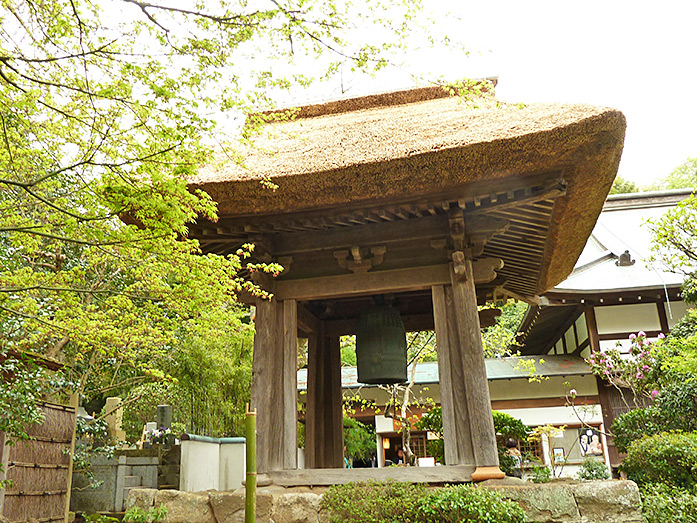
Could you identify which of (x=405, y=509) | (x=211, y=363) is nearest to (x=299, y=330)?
(x=405, y=509)

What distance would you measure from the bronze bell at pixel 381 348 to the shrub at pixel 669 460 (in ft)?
11.0

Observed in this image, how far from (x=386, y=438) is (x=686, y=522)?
11.0 meters

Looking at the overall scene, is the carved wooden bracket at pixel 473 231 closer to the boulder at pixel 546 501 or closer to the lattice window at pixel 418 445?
the boulder at pixel 546 501

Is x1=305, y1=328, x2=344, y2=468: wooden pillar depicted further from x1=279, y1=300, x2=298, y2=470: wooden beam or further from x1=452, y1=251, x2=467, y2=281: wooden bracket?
x1=452, y1=251, x2=467, y2=281: wooden bracket

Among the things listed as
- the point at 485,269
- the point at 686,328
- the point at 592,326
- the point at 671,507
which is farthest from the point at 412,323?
the point at 592,326

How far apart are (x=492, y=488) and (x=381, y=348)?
1647 mm

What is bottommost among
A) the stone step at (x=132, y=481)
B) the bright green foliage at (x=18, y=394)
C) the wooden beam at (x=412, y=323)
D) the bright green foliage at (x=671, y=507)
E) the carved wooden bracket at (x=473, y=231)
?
the bright green foliage at (x=671, y=507)

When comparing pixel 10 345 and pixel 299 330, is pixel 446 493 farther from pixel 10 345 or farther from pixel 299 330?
pixel 10 345

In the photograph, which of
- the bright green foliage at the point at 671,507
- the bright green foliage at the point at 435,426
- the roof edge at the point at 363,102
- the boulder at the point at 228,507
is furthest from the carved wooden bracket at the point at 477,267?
the bright green foliage at the point at 435,426

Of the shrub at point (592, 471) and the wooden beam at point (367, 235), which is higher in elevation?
the wooden beam at point (367, 235)

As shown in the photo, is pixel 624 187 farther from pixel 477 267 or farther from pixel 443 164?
pixel 443 164

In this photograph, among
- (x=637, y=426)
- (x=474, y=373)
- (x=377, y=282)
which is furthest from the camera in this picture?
(x=637, y=426)

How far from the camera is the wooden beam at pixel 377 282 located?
499 centimetres

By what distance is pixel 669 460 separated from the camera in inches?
243
